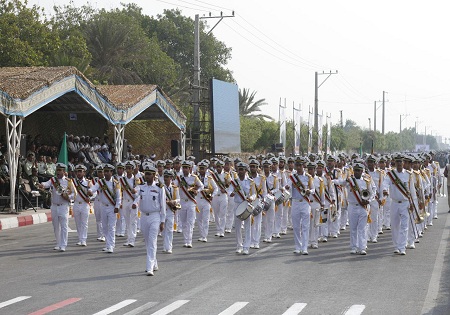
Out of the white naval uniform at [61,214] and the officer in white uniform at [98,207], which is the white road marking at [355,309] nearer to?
the white naval uniform at [61,214]

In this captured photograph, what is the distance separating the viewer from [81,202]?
18.8m

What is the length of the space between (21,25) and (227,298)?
1409 inches

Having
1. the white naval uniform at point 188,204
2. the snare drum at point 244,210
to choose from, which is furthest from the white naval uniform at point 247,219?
the white naval uniform at point 188,204

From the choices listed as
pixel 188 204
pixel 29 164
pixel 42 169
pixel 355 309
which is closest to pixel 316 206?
pixel 188 204

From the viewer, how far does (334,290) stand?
484 inches

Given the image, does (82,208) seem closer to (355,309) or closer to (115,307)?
(115,307)

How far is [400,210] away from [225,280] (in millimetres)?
5424

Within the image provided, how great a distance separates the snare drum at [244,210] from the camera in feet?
56.2

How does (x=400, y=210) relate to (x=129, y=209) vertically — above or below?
above

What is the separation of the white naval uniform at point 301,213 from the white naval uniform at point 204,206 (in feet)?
9.71

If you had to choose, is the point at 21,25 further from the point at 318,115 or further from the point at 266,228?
the point at 266,228

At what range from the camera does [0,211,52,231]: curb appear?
2373 centimetres

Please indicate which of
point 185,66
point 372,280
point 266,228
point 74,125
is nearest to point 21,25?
point 74,125

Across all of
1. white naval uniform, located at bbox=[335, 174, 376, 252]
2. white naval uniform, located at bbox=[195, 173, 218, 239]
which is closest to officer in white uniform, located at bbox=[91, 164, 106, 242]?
white naval uniform, located at bbox=[195, 173, 218, 239]
